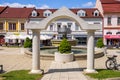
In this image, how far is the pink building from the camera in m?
48.6

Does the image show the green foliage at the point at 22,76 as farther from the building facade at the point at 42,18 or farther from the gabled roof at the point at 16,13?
the gabled roof at the point at 16,13

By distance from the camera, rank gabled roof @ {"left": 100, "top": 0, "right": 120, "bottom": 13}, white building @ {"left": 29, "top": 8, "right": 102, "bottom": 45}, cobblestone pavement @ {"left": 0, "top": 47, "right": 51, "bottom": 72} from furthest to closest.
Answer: white building @ {"left": 29, "top": 8, "right": 102, "bottom": 45}
gabled roof @ {"left": 100, "top": 0, "right": 120, "bottom": 13}
cobblestone pavement @ {"left": 0, "top": 47, "right": 51, "bottom": 72}

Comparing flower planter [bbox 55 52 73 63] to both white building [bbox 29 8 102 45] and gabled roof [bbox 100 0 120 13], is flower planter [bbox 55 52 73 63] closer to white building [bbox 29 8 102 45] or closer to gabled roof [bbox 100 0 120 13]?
gabled roof [bbox 100 0 120 13]

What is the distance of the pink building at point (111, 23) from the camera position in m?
48.6

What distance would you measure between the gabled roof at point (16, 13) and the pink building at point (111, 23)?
16.5 metres

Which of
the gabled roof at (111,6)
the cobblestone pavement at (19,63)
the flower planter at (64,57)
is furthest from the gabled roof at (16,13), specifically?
the flower planter at (64,57)

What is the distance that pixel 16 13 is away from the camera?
53.6m

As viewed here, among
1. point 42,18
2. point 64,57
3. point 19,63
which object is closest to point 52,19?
point 64,57

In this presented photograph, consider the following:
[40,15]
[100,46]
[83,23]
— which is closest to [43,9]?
[40,15]

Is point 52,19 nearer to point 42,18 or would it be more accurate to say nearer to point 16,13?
point 42,18

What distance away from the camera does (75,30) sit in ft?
172

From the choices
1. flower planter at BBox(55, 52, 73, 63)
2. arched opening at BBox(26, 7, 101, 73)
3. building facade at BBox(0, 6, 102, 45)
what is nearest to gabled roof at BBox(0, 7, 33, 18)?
building facade at BBox(0, 6, 102, 45)

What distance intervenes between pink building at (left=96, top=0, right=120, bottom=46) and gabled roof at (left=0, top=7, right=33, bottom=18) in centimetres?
1648

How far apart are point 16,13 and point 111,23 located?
2092 cm
